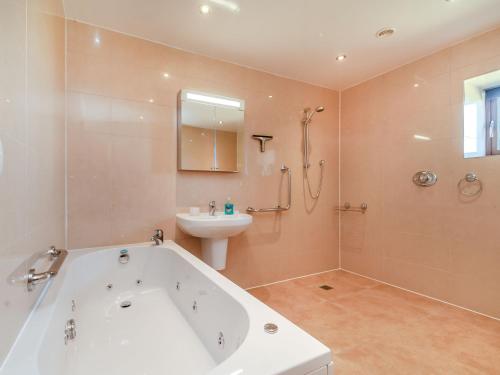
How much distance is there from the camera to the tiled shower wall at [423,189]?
2039 millimetres

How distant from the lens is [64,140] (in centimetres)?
182

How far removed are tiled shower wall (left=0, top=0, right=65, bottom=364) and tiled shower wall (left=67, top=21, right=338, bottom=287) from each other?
356 millimetres

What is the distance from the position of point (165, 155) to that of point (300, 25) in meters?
1.51

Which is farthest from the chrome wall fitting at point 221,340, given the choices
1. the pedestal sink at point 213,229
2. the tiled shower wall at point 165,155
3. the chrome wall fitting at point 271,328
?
the tiled shower wall at point 165,155

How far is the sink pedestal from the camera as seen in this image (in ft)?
7.22

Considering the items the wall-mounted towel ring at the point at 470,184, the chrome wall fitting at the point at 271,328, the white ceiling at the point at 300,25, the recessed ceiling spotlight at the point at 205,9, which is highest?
the white ceiling at the point at 300,25

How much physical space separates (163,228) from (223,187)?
67 cm

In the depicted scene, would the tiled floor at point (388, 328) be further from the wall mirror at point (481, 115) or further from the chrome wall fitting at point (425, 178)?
the wall mirror at point (481, 115)

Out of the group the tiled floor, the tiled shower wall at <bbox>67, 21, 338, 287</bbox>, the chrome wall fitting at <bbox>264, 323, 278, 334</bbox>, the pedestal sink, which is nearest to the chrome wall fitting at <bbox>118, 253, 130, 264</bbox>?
the tiled shower wall at <bbox>67, 21, 338, 287</bbox>

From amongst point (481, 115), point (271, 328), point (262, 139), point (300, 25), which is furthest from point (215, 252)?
point (481, 115)

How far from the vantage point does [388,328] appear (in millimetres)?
1861

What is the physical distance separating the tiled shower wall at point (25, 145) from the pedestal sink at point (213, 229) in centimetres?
87

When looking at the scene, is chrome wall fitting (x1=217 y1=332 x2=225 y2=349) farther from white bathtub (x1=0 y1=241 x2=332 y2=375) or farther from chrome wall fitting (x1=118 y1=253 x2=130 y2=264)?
chrome wall fitting (x1=118 y1=253 x2=130 y2=264)

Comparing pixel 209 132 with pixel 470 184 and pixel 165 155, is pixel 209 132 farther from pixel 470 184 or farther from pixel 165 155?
pixel 470 184
